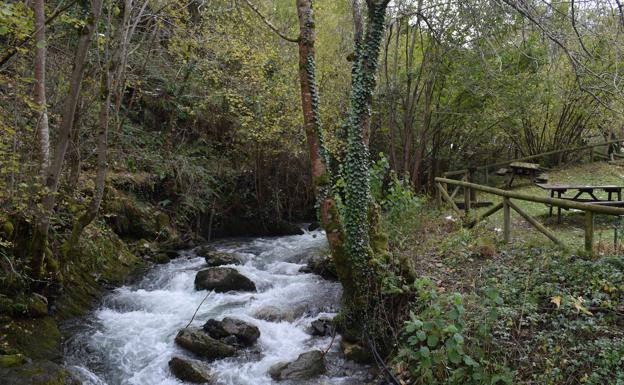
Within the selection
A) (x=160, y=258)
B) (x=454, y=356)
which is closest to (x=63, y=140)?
(x=160, y=258)

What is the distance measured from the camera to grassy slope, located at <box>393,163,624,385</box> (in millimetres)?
4863

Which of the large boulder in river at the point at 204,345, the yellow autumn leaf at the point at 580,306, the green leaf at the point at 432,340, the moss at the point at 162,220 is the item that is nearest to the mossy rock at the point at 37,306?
the large boulder in river at the point at 204,345

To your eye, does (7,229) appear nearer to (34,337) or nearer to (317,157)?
(34,337)

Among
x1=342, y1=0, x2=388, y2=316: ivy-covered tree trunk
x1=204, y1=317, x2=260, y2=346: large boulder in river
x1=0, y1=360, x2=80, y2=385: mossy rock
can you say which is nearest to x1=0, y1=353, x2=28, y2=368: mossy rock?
x1=0, y1=360, x2=80, y2=385: mossy rock

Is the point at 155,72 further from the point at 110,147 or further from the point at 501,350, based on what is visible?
the point at 501,350

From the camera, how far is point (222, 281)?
945 centimetres

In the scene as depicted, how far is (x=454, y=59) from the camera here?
43.4ft

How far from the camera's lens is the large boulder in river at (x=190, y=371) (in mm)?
6165

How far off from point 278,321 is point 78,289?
3869 millimetres

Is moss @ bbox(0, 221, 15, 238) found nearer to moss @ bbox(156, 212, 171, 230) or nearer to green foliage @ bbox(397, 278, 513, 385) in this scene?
green foliage @ bbox(397, 278, 513, 385)

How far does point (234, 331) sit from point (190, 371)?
1165 mm

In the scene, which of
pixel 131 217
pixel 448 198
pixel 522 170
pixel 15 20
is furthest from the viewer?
pixel 522 170

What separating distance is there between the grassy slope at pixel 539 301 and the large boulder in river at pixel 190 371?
290 cm

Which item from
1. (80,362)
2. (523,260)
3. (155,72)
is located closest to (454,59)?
(523,260)
